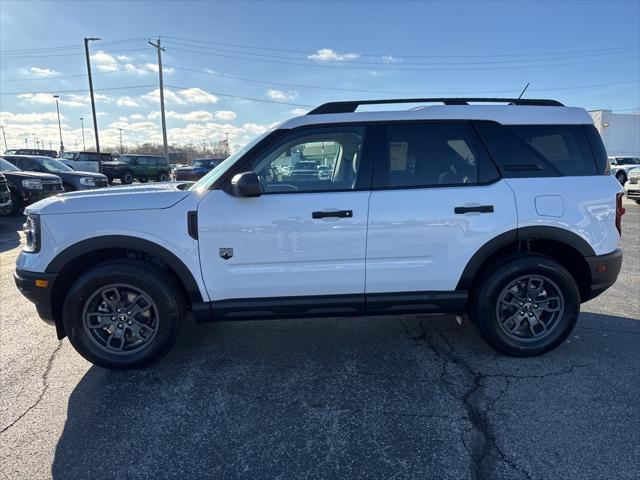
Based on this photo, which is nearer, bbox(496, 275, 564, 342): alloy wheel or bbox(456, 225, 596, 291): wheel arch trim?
bbox(456, 225, 596, 291): wheel arch trim

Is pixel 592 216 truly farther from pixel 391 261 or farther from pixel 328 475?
pixel 328 475

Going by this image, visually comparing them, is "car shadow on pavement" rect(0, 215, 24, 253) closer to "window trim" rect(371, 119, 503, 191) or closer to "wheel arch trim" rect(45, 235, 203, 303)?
"wheel arch trim" rect(45, 235, 203, 303)

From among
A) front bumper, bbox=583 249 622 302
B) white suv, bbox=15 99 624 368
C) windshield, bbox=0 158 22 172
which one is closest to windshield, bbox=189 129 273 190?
white suv, bbox=15 99 624 368

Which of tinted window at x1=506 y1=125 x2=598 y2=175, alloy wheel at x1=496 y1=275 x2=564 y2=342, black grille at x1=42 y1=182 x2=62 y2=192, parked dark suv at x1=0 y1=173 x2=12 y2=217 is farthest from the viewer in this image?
black grille at x1=42 y1=182 x2=62 y2=192

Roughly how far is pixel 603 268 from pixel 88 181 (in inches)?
592

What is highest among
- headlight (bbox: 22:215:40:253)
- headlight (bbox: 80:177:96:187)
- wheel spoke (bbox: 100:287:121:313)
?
headlight (bbox: 22:215:40:253)

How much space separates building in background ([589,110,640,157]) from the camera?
47438 mm

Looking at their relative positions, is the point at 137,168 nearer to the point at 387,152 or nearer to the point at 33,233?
the point at 33,233

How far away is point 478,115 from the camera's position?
133 inches

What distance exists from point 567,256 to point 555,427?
1.56 meters

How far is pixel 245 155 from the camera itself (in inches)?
125

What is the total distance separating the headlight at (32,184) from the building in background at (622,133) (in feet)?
176

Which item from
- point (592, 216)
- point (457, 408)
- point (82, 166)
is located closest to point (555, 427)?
point (457, 408)

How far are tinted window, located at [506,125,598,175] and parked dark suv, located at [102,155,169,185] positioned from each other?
28356 mm
